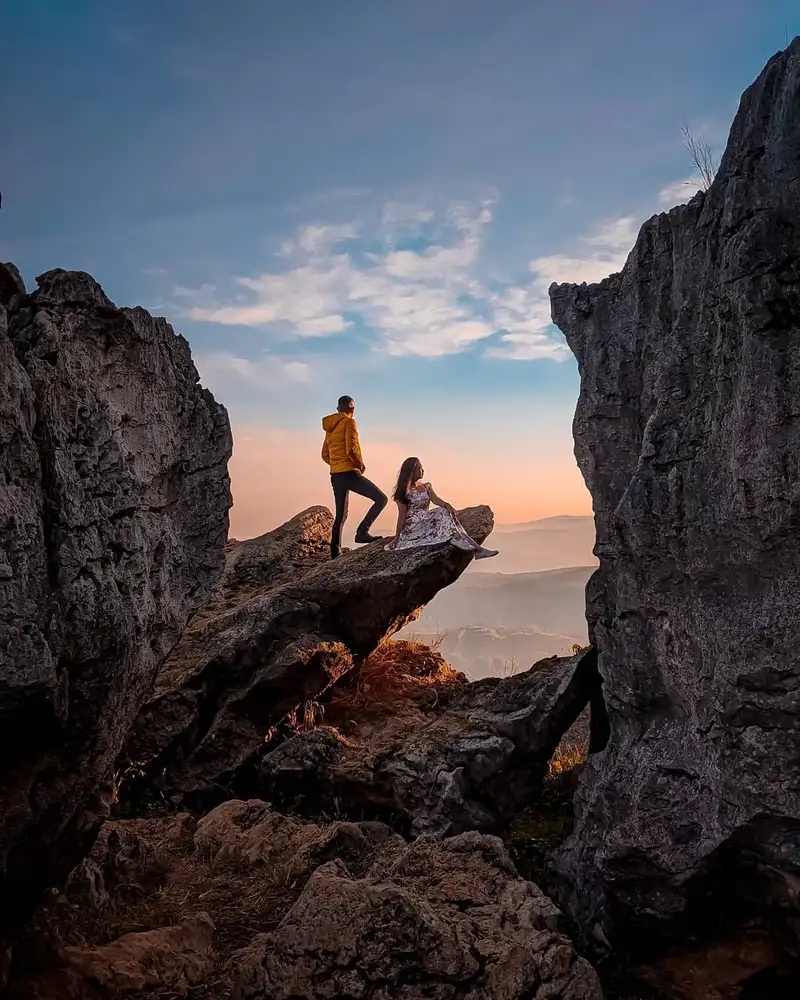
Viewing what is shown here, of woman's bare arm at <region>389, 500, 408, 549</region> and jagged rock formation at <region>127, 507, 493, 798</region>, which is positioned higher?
woman's bare arm at <region>389, 500, 408, 549</region>

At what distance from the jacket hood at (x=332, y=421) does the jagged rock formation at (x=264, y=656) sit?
276 cm

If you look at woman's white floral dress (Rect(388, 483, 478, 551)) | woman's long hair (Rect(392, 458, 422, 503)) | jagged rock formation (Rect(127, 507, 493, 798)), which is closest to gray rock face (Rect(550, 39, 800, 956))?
woman's white floral dress (Rect(388, 483, 478, 551))

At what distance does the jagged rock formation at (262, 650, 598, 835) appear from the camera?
10.1 meters

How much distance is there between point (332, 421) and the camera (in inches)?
593

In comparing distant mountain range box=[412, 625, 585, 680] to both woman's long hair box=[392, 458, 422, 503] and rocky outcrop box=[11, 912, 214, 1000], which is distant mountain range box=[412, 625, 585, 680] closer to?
woman's long hair box=[392, 458, 422, 503]

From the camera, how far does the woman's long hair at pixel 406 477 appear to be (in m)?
14.1

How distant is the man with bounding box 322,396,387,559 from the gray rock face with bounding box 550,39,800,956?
6.73 meters

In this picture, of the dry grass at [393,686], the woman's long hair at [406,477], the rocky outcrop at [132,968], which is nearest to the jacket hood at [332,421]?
the woman's long hair at [406,477]

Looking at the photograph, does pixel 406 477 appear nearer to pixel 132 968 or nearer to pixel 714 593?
pixel 714 593

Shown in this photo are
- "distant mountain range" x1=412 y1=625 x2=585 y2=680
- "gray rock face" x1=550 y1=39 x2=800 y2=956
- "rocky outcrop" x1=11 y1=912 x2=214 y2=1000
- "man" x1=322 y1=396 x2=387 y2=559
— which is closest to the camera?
"rocky outcrop" x1=11 y1=912 x2=214 y2=1000

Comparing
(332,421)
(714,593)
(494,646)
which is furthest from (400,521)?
(494,646)

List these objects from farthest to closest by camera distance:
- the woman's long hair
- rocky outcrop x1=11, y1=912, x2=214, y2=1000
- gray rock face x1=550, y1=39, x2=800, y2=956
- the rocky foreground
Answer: the woman's long hair, gray rock face x1=550, y1=39, x2=800, y2=956, rocky outcrop x1=11, y1=912, x2=214, y2=1000, the rocky foreground

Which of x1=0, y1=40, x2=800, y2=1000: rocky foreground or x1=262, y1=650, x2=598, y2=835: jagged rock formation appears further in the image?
x1=262, y1=650, x2=598, y2=835: jagged rock formation

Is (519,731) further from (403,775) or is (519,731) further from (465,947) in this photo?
(465,947)
